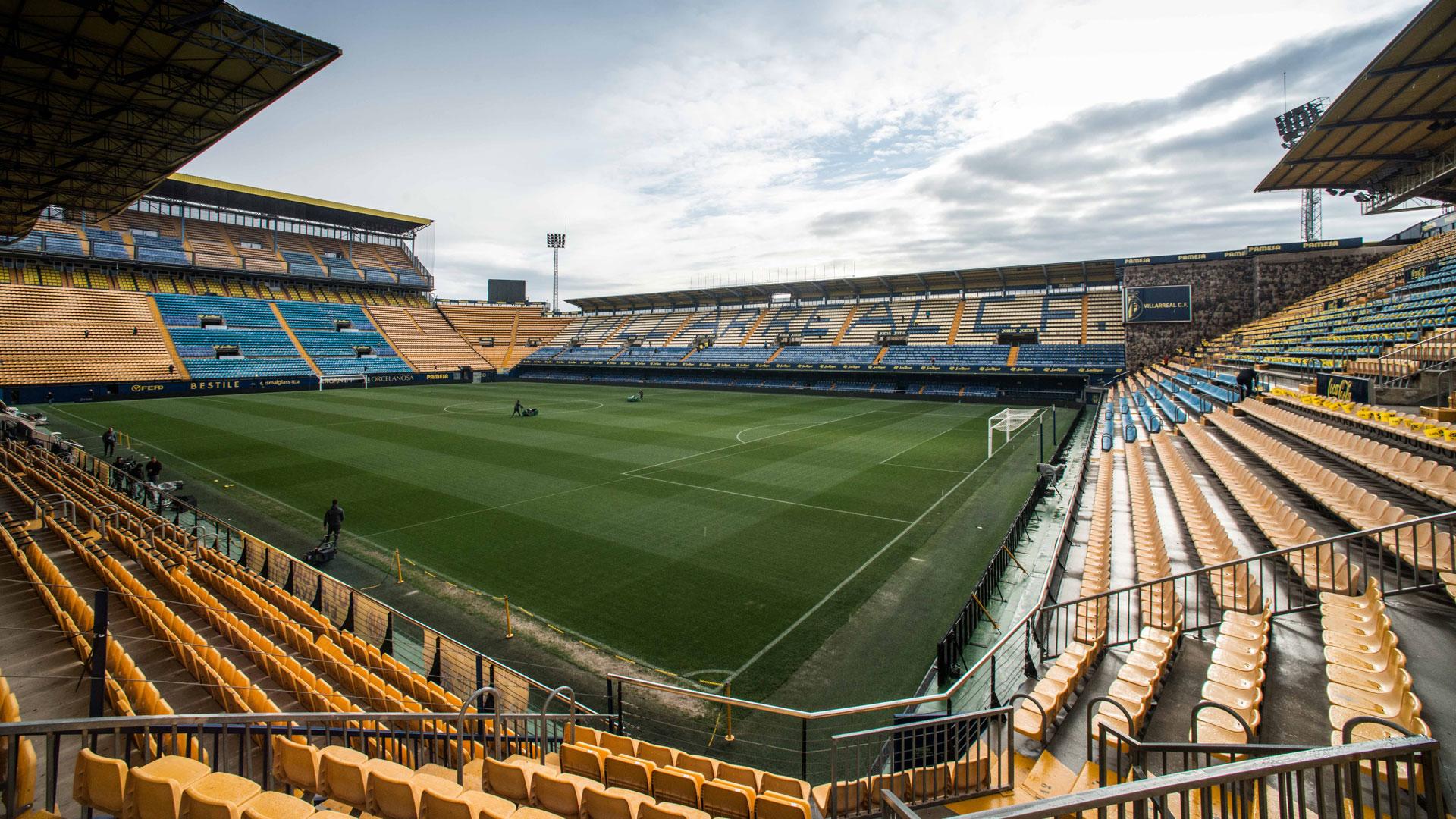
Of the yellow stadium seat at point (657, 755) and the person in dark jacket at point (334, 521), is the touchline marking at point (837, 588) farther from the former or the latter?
the person in dark jacket at point (334, 521)

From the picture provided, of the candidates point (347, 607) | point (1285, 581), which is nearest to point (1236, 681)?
point (1285, 581)

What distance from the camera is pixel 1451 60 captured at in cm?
1722

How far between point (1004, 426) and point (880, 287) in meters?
A: 33.1

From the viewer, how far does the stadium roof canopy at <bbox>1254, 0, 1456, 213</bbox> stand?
1694 cm

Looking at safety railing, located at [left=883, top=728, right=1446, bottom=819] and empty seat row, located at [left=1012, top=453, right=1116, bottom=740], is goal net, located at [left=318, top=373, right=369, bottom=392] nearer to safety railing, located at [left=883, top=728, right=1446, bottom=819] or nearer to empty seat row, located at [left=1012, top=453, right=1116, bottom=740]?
empty seat row, located at [left=1012, top=453, right=1116, bottom=740]

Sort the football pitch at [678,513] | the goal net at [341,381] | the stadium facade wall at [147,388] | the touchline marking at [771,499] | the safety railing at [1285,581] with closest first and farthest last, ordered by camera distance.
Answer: the safety railing at [1285,581], the football pitch at [678,513], the touchline marking at [771,499], the stadium facade wall at [147,388], the goal net at [341,381]

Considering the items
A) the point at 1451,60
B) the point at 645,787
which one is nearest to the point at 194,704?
the point at 645,787

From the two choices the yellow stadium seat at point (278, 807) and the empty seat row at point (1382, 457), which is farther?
the empty seat row at point (1382, 457)

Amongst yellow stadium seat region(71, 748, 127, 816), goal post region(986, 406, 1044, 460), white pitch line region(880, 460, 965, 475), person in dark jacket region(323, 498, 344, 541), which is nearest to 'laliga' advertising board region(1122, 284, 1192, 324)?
goal post region(986, 406, 1044, 460)

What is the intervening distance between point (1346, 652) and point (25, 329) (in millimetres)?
68405

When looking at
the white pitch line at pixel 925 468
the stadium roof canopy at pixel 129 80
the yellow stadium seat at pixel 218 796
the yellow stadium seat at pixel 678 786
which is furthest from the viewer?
the white pitch line at pixel 925 468

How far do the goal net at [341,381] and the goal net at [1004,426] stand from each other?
51.1 m

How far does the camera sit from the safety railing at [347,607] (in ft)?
26.3

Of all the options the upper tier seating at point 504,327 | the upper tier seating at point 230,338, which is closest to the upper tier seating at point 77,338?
the upper tier seating at point 230,338
